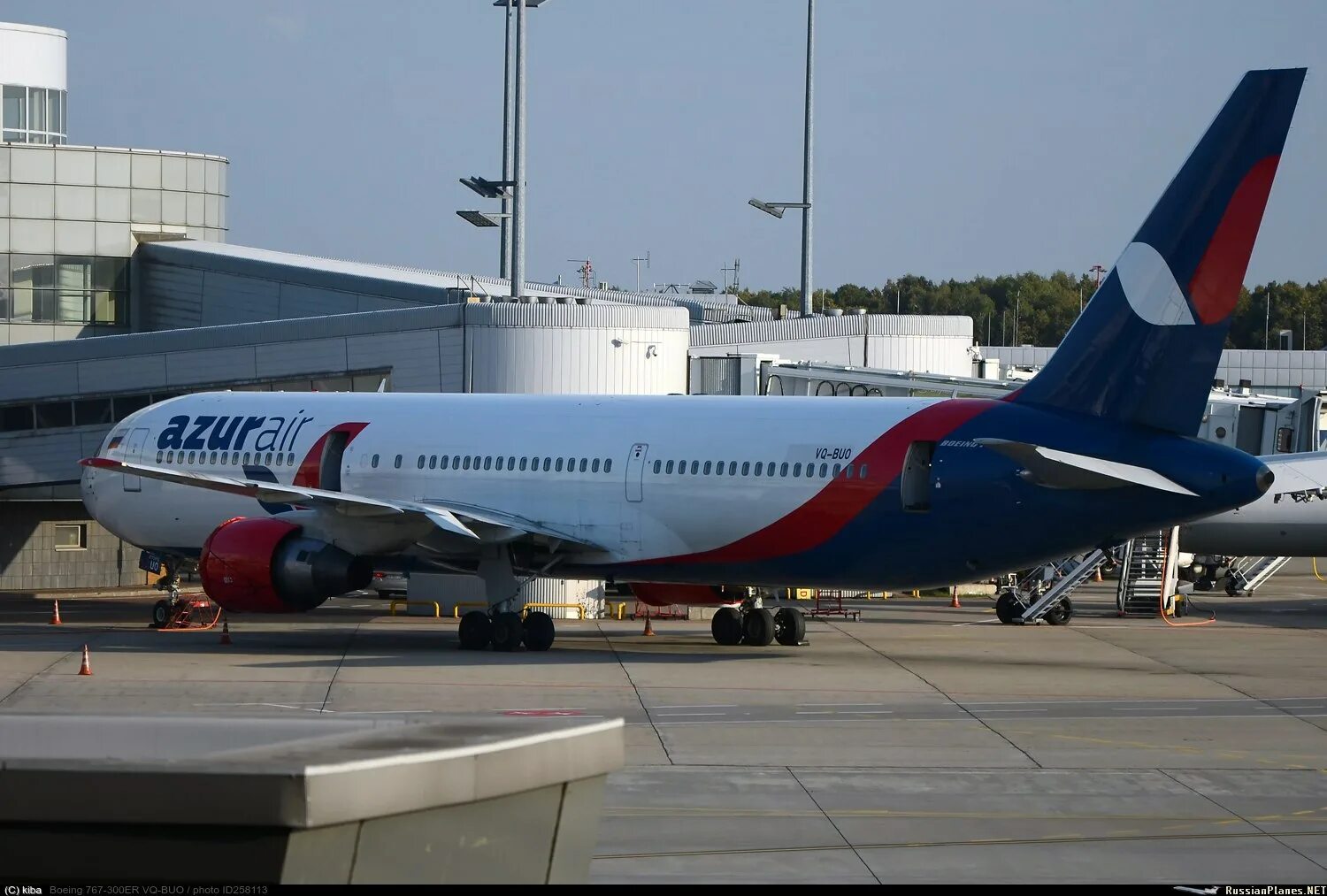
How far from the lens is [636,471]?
28.7 metres

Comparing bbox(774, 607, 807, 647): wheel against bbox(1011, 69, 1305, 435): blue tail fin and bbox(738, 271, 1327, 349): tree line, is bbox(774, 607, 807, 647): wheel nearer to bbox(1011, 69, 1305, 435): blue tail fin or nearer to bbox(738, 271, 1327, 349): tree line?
bbox(1011, 69, 1305, 435): blue tail fin

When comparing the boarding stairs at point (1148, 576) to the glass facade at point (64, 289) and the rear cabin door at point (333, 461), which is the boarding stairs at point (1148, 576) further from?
the glass facade at point (64, 289)

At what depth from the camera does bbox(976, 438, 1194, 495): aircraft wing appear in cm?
A: 2431

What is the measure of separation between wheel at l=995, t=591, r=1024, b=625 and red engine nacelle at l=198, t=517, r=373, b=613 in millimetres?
15009

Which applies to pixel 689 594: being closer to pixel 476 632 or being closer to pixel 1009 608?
pixel 476 632

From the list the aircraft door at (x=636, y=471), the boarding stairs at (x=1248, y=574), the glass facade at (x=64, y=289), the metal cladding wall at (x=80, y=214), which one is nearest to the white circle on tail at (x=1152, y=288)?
the aircraft door at (x=636, y=471)

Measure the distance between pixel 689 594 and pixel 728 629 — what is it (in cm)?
95

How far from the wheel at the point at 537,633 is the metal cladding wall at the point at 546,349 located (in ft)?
31.1

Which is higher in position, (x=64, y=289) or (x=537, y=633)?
(x=64, y=289)

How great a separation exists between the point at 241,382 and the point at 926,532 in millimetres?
20992

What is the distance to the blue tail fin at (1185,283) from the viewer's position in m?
24.3

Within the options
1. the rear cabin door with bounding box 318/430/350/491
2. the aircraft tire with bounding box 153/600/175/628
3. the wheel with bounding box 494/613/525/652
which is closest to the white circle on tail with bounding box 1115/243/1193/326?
the wheel with bounding box 494/613/525/652

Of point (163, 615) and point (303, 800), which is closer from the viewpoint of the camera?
point (303, 800)

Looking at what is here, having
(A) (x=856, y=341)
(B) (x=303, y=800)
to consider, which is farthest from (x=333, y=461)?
(B) (x=303, y=800)
